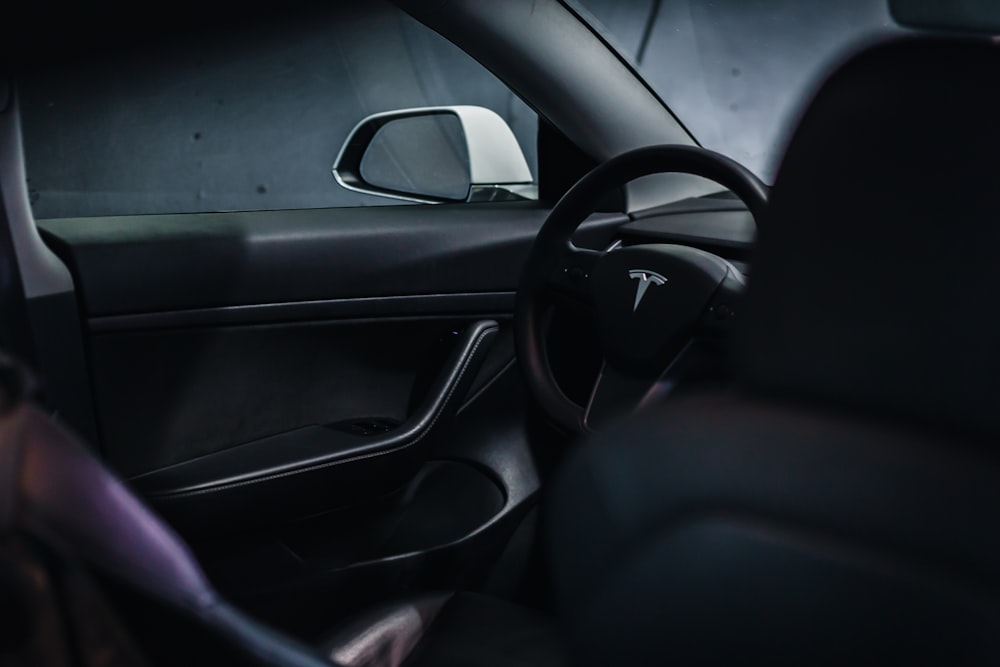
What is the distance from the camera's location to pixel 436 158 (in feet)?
8.13

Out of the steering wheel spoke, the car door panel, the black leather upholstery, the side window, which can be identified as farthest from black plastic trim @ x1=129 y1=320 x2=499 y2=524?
the black leather upholstery

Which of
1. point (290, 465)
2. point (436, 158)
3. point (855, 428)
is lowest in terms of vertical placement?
point (290, 465)

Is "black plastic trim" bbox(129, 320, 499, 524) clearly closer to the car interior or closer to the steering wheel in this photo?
the car interior

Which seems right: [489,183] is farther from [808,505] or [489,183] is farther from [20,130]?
[808,505]

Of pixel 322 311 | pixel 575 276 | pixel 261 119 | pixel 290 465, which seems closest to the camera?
pixel 575 276

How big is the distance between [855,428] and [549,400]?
1106 mm

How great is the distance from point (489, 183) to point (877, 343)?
6.04 ft

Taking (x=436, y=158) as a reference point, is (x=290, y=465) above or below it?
below

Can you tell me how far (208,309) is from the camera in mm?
1894

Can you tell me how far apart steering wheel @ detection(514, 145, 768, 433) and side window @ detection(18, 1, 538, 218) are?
26.0 inches

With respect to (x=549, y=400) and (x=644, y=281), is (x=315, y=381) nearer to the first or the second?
(x=549, y=400)

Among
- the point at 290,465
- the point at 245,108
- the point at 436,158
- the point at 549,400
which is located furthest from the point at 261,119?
the point at 549,400

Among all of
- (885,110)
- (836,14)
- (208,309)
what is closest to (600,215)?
(208,309)

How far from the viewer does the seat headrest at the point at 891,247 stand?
21.8 inches
